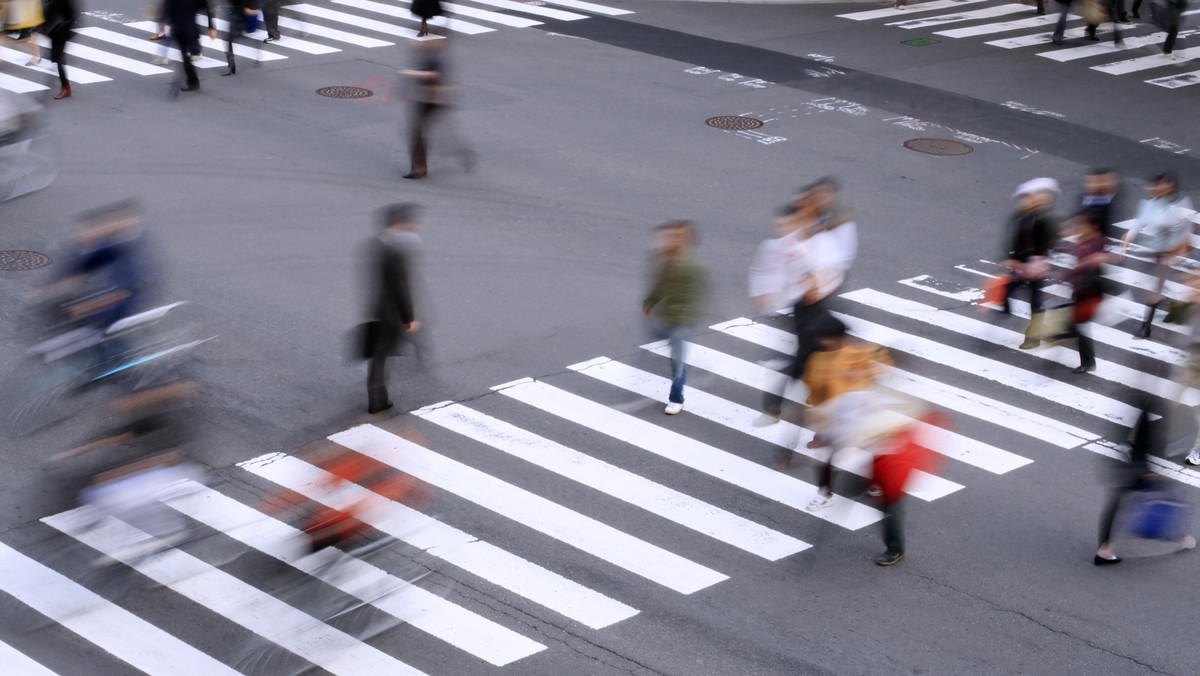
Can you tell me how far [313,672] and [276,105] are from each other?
1325cm

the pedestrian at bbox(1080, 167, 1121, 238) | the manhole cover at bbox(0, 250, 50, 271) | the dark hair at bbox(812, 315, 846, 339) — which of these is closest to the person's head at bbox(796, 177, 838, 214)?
the dark hair at bbox(812, 315, 846, 339)

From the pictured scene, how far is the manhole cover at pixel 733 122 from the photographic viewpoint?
63.0 feet

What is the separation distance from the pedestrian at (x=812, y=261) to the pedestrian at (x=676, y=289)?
79cm

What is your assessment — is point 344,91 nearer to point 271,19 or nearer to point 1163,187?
point 271,19

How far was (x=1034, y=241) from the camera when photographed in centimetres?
1277

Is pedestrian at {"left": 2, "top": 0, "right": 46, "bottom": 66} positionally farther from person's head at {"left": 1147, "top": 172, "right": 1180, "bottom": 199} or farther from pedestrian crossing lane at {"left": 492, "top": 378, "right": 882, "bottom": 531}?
person's head at {"left": 1147, "top": 172, "right": 1180, "bottom": 199}

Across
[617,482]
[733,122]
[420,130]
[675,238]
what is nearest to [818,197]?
[675,238]

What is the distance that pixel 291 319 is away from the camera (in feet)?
40.5

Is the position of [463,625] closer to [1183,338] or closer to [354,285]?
[354,285]

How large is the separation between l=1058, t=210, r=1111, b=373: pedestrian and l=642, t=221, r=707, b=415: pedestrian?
360 centimetres

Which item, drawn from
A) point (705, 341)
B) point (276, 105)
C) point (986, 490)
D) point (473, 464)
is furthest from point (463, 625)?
point (276, 105)

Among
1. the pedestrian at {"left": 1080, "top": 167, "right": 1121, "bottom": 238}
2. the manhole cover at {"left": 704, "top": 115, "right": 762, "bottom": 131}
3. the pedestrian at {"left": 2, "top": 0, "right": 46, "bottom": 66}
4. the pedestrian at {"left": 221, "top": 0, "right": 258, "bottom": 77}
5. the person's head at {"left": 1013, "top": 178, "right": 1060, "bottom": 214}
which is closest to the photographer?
the person's head at {"left": 1013, "top": 178, "right": 1060, "bottom": 214}

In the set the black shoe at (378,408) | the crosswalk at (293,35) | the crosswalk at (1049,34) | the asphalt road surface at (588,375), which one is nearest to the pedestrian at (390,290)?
the black shoe at (378,408)

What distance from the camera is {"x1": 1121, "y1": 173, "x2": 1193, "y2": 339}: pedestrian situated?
42.8 feet
